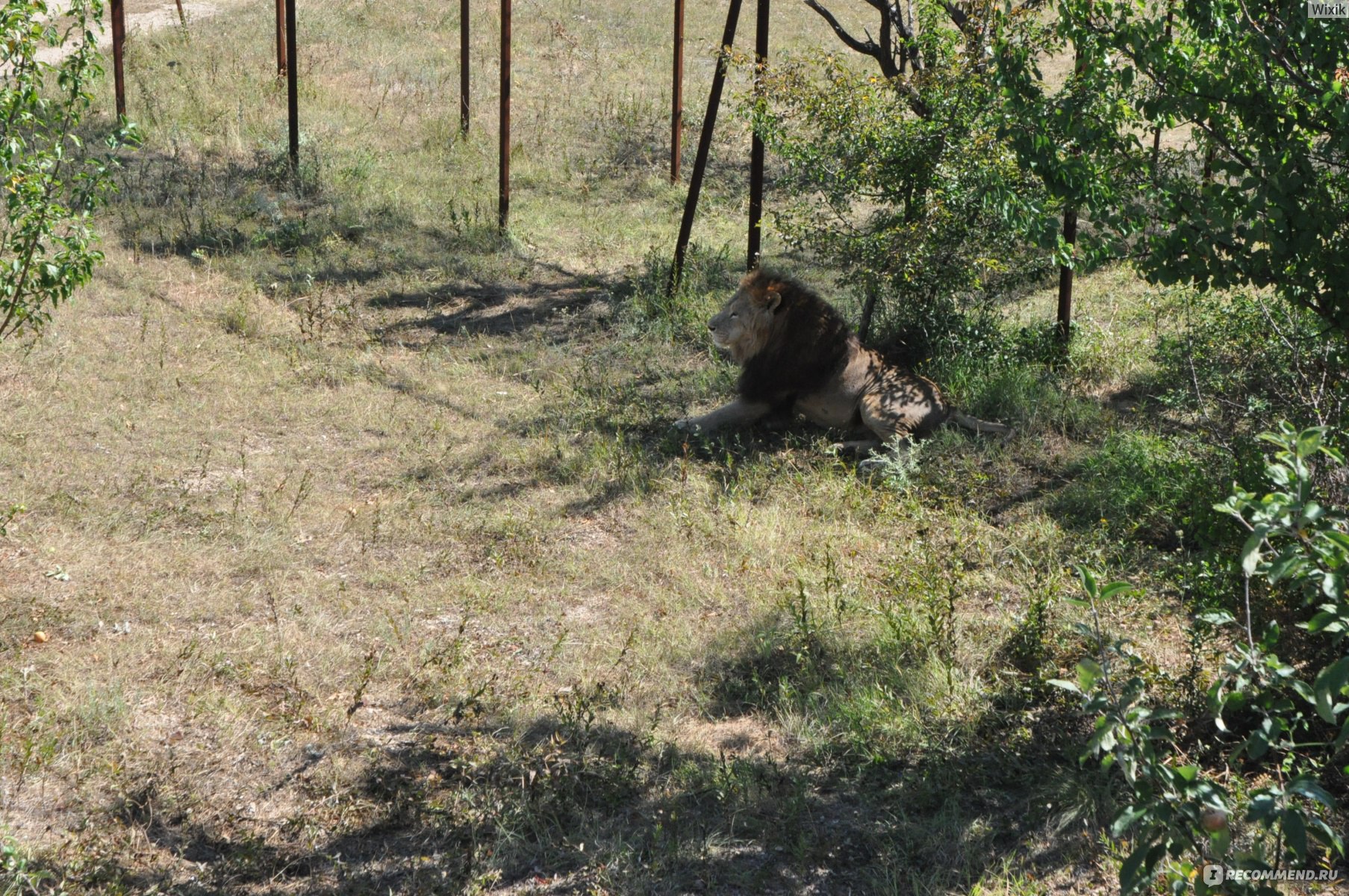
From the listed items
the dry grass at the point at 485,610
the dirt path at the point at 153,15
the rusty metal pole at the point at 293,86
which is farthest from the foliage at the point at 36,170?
the dirt path at the point at 153,15

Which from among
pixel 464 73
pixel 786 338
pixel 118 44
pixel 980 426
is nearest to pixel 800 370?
pixel 786 338

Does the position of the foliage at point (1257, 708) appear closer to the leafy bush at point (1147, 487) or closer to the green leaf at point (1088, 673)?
the green leaf at point (1088, 673)

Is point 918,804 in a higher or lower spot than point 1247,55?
lower

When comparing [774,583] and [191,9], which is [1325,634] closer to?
[774,583]

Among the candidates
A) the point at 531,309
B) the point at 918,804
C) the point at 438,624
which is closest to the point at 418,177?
the point at 531,309

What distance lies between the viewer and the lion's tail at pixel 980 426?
348 inches

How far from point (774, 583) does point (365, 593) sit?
2.37 metres

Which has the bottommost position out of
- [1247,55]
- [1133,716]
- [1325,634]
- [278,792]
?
[278,792]

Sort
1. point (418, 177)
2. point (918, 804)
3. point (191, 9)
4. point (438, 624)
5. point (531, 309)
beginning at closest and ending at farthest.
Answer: point (918, 804), point (438, 624), point (531, 309), point (418, 177), point (191, 9)

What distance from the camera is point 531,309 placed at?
39.7 feet

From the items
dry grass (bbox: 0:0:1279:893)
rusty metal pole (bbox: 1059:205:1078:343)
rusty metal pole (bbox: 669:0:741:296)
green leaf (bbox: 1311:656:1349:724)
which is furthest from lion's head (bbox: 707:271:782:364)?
green leaf (bbox: 1311:656:1349:724)

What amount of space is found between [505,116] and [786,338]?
559 centimetres

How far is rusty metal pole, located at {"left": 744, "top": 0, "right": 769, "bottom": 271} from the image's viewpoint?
10.3 meters

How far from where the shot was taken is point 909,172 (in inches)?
380
